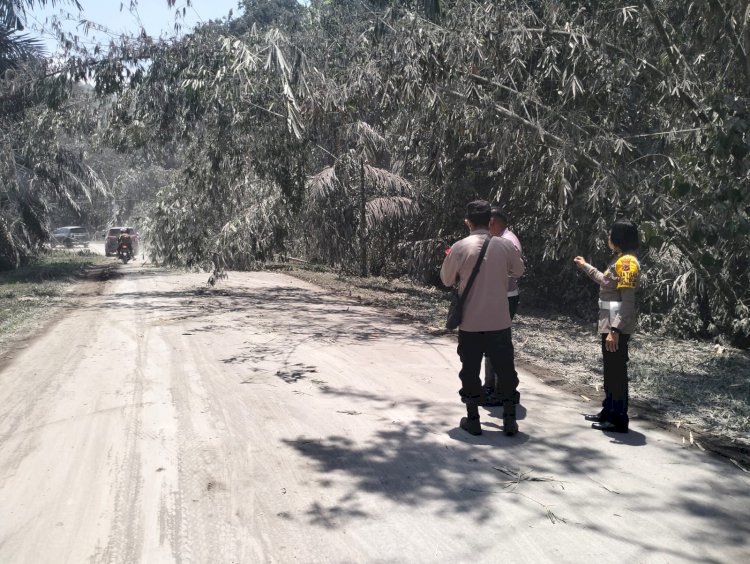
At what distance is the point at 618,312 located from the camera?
18.6ft

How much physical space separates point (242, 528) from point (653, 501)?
252cm

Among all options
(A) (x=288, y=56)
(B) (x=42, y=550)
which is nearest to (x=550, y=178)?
(A) (x=288, y=56)

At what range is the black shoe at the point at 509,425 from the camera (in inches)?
229

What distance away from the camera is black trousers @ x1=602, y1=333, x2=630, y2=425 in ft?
18.9

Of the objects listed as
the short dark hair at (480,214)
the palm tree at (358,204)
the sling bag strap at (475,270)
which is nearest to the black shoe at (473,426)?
the sling bag strap at (475,270)

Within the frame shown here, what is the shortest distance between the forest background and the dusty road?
8.33 feet

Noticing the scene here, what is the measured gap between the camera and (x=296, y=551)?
3.94 meters

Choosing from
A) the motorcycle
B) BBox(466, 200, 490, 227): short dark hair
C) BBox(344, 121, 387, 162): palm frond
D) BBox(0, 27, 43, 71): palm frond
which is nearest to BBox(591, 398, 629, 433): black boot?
BBox(466, 200, 490, 227): short dark hair

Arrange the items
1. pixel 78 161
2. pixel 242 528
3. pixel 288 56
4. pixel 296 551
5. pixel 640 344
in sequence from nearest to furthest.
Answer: pixel 296 551 < pixel 242 528 < pixel 640 344 < pixel 288 56 < pixel 78 161

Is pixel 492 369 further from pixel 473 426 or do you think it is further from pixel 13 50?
pixel 13 50

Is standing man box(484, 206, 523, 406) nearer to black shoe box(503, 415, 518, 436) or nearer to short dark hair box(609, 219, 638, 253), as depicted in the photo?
black shoe box(503, 415, 518, 436)

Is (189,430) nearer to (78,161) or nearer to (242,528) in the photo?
(242,528)

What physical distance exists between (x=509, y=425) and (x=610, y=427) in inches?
33.2

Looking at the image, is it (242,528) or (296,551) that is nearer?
(296,551)
